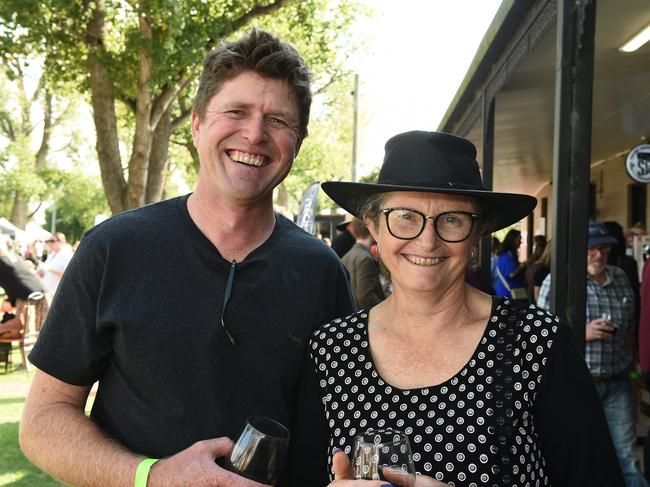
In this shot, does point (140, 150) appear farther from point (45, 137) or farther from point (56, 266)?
point (45, 137)

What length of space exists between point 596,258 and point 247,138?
4333 millimetres

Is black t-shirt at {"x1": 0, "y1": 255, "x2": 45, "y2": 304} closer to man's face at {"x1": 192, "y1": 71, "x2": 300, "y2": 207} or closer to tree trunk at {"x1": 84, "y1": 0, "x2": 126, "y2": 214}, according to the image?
tree trunk at {"x1": 84, "y1": 0, "x2": 126, "y2": 214}

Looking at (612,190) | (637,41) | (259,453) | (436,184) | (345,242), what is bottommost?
(259,453)

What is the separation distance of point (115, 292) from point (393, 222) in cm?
88

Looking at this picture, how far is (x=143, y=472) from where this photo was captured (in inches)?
86.4

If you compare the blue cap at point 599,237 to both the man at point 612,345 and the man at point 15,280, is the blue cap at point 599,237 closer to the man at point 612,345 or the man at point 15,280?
the man at point 612,345

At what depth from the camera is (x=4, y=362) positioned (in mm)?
12789

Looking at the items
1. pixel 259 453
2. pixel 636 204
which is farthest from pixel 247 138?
pixel 636 204

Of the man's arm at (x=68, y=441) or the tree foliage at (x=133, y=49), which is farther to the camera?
the tree foliage at (x=133, y=49)

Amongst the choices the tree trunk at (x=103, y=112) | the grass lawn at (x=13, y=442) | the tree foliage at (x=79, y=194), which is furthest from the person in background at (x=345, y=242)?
the tree foliage at (x=79, y=194)

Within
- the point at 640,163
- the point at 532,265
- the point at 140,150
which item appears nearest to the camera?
the point at 532,265

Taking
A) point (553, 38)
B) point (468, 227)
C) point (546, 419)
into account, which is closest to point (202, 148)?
point (468, 227)

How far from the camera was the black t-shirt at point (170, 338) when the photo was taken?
7.89 feet

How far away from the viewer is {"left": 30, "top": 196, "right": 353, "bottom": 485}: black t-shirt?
7.89ft
